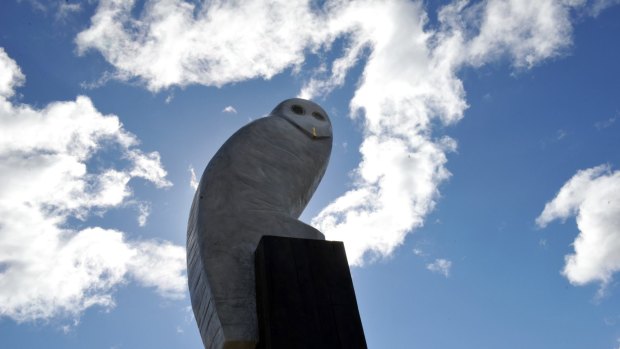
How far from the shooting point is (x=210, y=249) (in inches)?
202

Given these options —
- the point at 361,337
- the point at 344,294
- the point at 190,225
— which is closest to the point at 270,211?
the point at 190,225

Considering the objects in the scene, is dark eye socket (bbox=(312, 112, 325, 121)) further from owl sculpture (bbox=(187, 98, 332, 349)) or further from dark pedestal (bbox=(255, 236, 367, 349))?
dark pedestal (bbox=(255, 236, 367, 349))

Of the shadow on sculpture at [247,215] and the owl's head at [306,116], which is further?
the owl's head at [306,116]

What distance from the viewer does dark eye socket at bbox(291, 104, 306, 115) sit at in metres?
7.28

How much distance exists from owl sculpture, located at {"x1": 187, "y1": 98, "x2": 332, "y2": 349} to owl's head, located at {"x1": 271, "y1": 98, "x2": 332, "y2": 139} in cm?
1

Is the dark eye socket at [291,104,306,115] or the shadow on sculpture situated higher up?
the dark eye socket at [291,104,306,115]

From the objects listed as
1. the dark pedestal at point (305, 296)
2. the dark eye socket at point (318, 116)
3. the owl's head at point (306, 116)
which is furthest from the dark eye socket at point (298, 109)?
the dark pedestal at point (305, 296)

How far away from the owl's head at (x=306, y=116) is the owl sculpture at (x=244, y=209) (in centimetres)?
1

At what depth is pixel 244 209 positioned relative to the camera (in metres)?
5.46

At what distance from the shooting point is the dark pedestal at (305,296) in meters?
4.37

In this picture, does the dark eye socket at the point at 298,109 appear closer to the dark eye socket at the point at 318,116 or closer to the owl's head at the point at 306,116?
the owl's head at the point at 306,116

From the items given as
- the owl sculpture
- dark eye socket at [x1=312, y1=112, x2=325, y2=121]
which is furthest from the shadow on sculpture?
dark eye socket at [x1=312, y1=112, x2=325, y2=121]

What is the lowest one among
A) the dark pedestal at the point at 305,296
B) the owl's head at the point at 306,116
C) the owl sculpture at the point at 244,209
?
the dark pedestal at the point at 305,296

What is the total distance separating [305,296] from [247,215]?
1121mm
